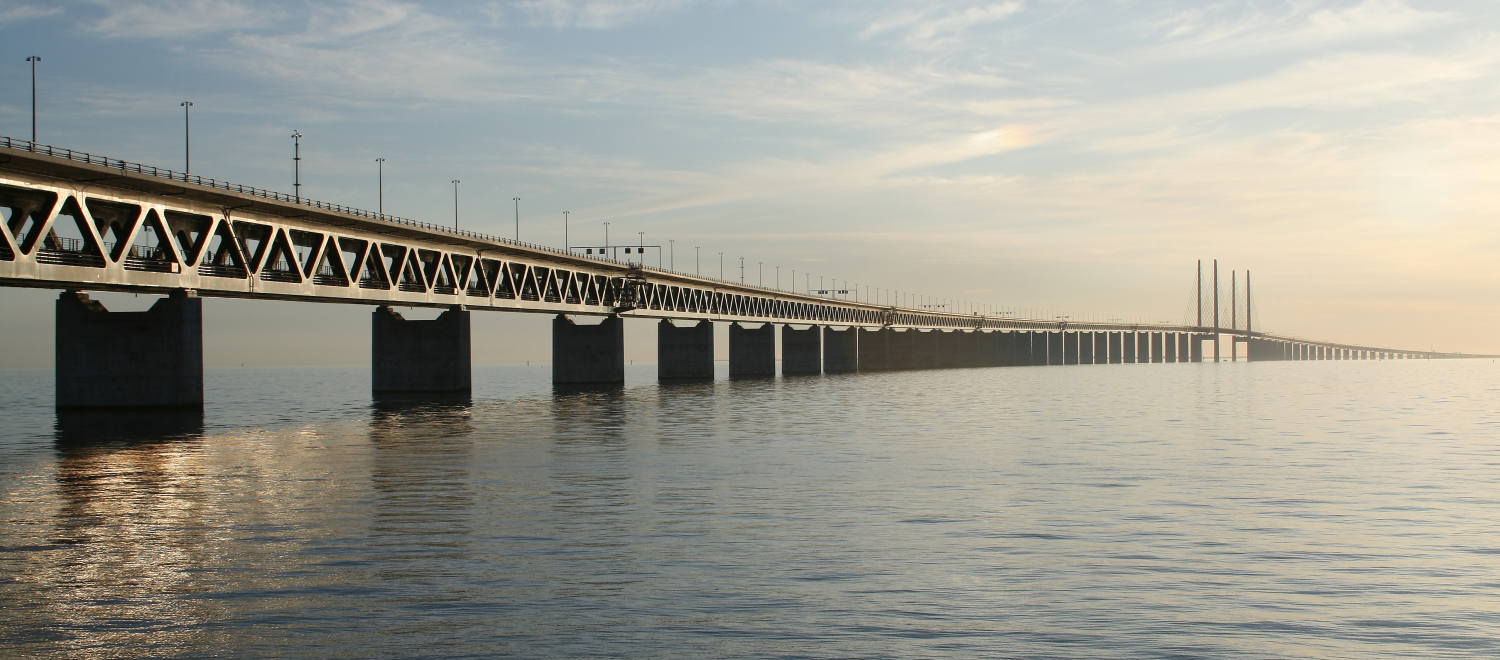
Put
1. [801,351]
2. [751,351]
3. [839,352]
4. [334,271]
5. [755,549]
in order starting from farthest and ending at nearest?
[839,352] < [801,351] < [751,351] < [334,271] < [755,549]

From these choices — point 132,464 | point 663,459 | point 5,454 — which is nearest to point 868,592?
point 663,459

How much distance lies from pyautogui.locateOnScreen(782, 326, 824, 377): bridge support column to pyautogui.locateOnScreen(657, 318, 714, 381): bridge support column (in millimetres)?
38876

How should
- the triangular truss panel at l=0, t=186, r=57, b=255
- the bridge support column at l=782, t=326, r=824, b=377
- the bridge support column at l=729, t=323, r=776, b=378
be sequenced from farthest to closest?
the bridge support column at l=782, t=326, r=824, b=377, the bridge support column at l=729, t=323, r=776, b=378, the triangular truss panel at l=0, t=186, r=57, b=255

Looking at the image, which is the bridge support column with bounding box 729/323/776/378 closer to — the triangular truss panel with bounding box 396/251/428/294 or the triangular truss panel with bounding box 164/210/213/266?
the triangular truss panel with bounding box 396/251/428/294

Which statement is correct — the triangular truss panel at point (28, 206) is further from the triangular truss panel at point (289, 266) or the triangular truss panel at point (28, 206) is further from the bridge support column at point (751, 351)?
the bridge support column at point (751, 351)

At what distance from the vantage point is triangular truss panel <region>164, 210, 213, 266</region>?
5719cm

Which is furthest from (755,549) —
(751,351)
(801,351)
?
(801,351)

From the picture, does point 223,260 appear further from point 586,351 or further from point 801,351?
point 801,351

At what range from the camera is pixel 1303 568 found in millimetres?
17078

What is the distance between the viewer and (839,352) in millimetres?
193875

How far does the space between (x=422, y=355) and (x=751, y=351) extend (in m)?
81.3

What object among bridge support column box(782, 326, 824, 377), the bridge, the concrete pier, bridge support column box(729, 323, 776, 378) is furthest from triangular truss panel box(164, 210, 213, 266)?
bridge support column box(782, 326, 824, 377)

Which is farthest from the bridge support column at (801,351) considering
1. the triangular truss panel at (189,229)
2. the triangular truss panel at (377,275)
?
the triangular truss panel at (189,229)

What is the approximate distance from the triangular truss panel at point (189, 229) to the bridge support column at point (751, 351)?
103750 mm
